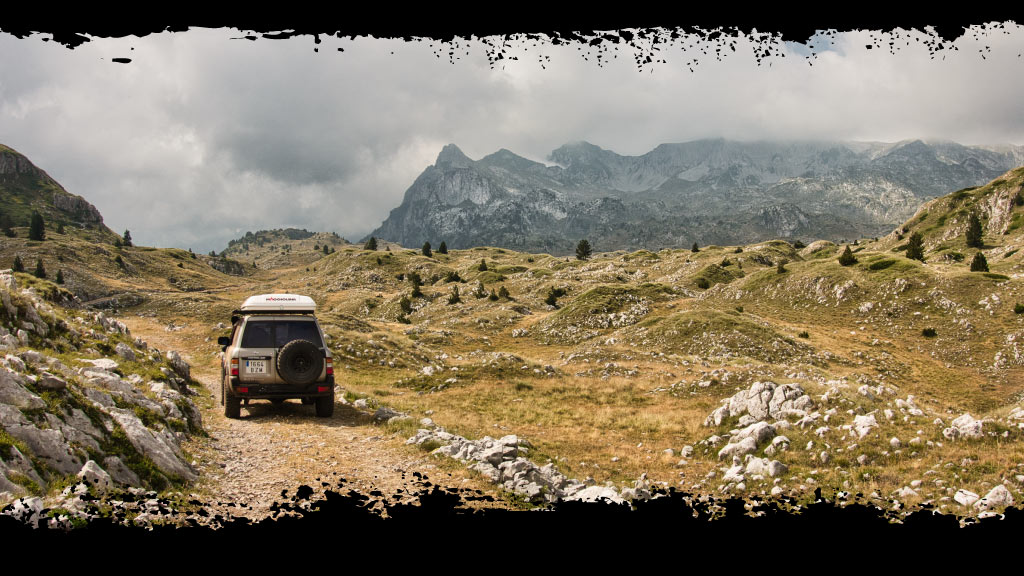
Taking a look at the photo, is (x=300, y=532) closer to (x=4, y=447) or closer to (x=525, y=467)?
(x=4, y=447)

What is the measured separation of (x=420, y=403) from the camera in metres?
24.0

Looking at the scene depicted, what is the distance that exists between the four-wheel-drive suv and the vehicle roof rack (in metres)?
0.12

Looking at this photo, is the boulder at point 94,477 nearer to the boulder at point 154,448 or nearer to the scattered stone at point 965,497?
the boulder at point 154,448

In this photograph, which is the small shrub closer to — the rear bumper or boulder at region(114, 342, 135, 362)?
boulder at region(114, 342, 135, 362)

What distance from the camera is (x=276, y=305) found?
17.5 metres

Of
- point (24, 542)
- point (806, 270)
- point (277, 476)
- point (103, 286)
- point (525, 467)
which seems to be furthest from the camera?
point (103, 286)

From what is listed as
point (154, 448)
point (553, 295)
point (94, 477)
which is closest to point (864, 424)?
point (94, 477)

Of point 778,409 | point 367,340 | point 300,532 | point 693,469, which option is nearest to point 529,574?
point 300,532

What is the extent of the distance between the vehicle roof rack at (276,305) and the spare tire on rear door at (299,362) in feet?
6.80

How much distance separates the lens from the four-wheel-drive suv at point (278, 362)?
1570 centimetres

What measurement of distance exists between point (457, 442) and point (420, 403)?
11.5 m

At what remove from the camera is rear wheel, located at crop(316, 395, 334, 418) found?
55.3 ft

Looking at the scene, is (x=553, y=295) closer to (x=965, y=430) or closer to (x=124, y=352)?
(x=124, y=352)

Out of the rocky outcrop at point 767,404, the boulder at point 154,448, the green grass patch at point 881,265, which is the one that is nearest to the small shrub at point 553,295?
the green grass patch at point 881,265
